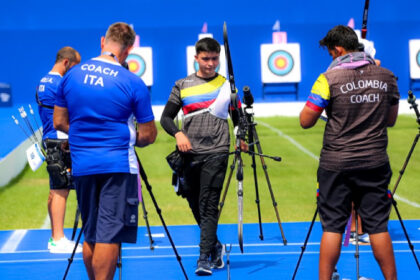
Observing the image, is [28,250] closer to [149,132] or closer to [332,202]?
[149,132]

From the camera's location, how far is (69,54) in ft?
15.4

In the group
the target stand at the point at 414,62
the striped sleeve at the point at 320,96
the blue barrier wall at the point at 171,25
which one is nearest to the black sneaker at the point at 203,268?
the striped sleeve at the point at 320,96

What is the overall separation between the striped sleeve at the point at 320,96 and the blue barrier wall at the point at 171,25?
10.8 m

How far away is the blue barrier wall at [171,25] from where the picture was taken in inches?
536

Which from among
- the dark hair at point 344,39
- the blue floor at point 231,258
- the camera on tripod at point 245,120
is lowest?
the blue floor at point 231,258

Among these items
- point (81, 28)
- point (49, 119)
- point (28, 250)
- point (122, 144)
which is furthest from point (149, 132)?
point (81, 28)

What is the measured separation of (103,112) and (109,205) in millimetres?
395

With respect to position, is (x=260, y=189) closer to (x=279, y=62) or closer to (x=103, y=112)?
(x=103, y=112)

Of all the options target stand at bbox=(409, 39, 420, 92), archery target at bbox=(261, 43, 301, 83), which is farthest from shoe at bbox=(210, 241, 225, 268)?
target stand at bbox=(409, 39, 420, 92)

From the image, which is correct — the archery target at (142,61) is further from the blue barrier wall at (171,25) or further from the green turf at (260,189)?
the green turf at (260,189)

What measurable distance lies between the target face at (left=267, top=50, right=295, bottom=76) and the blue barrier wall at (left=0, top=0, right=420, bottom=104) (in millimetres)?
1164

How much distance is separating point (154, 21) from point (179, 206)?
794 cm

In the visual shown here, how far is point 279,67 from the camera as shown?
1596 cm

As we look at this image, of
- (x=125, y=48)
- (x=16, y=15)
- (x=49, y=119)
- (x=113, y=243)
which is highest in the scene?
(x=16, y=15)
